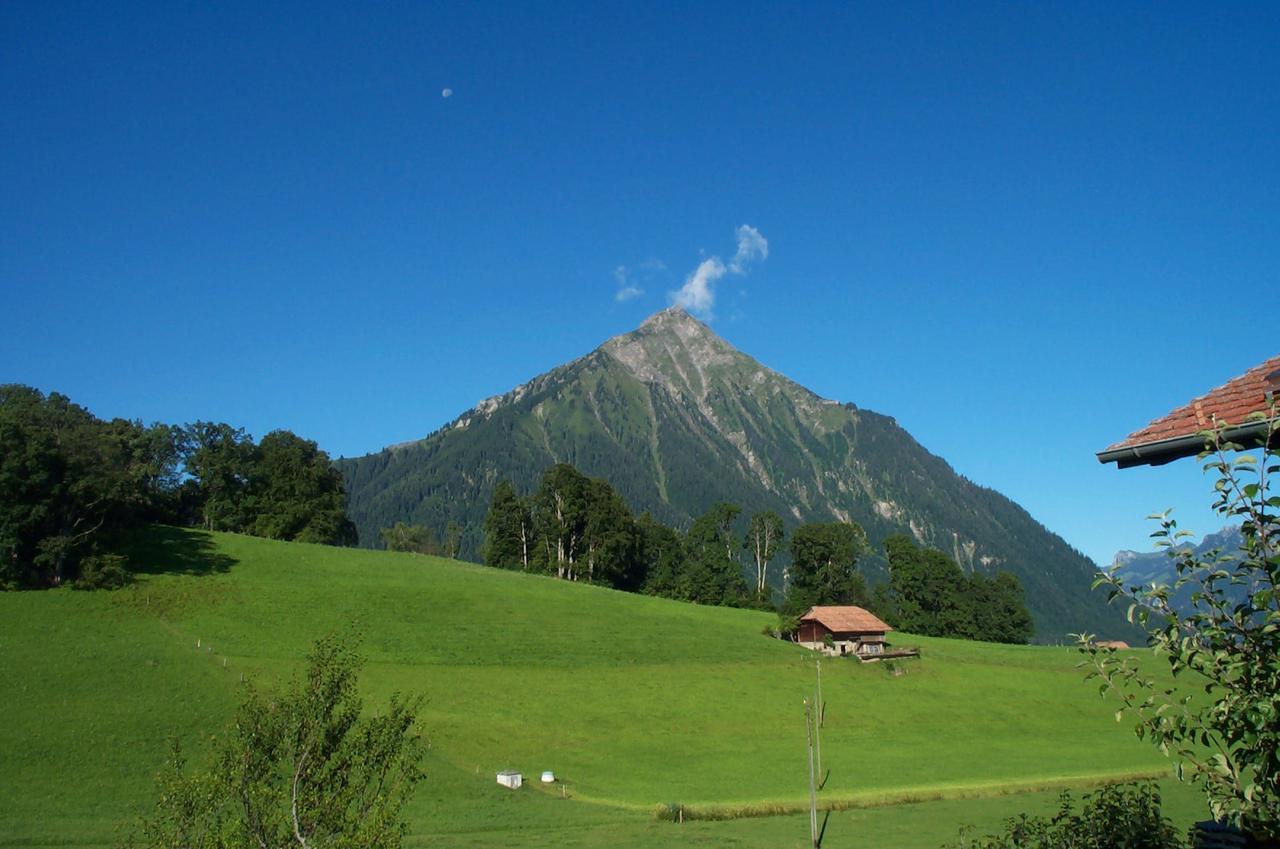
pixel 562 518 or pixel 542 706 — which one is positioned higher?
pixel 562 518

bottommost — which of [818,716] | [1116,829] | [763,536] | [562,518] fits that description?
[818,716]

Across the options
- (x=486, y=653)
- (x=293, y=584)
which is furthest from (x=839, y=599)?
(x=293, y=584)

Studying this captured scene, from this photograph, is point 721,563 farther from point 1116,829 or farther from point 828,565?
point 1116,829

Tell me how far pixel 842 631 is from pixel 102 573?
65366 mm

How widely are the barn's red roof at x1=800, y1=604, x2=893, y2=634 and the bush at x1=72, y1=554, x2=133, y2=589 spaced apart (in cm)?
6239

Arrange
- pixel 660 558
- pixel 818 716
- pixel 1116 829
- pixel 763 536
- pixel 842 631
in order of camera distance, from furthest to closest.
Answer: pixel 763 536 → pixel 660 558 → pixel 842 631 → pixel 818 716 → pixel 1116 829

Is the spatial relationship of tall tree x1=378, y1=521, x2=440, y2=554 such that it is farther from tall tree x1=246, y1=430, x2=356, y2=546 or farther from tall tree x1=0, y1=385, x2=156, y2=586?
tall tree x1=0, y1=385, x2=156, y2=586

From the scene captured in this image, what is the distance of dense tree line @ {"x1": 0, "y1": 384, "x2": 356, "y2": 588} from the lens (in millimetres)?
64562

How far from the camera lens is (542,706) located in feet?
188

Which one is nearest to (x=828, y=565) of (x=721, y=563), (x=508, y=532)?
(x=721, y=563)

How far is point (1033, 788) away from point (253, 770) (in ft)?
139

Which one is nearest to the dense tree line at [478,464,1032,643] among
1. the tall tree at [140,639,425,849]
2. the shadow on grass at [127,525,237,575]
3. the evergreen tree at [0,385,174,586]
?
the shadow on grass at [127,525,237,575]

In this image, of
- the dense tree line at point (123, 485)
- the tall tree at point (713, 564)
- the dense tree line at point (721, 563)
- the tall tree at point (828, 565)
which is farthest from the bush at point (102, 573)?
the tall tree at point (828, 565)

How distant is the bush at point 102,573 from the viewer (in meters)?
66.2
